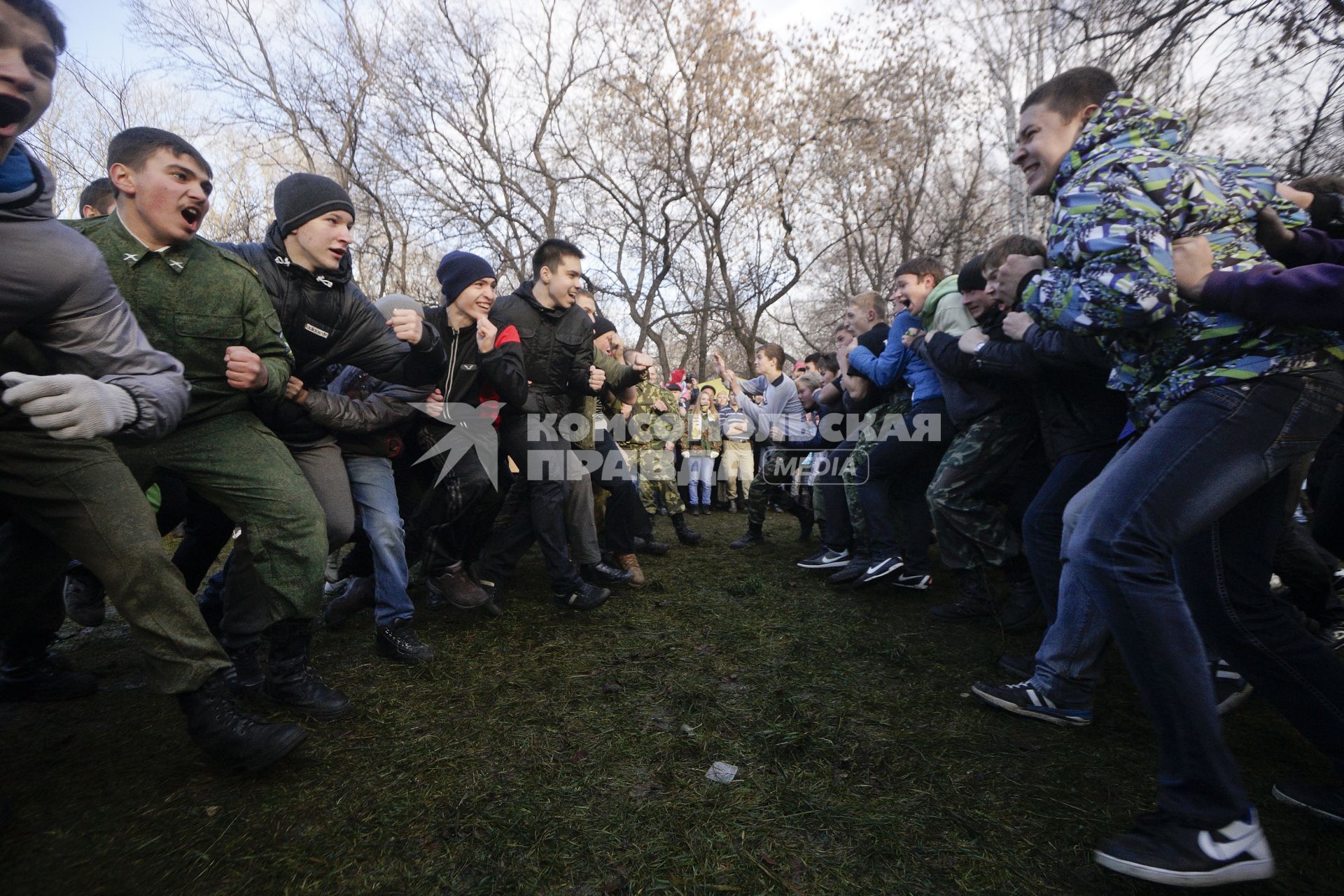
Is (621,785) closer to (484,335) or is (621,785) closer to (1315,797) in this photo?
(1315,797)

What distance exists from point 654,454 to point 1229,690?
199 inches

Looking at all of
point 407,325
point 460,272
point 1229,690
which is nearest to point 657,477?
point 460,272

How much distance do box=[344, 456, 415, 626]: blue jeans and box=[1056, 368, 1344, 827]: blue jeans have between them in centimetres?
285

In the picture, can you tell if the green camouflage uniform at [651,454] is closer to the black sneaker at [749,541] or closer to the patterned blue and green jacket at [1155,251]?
the black sneaker at [749,541]

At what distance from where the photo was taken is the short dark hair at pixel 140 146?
2.48 meters

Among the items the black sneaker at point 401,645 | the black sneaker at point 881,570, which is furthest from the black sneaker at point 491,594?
the black sneaker at point 881,570

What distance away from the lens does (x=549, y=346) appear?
4387 mm

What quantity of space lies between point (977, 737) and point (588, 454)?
3.03 meters

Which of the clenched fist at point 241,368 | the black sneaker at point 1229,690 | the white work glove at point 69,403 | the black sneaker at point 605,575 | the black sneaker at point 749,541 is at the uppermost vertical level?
the clenched fist at point 241,368

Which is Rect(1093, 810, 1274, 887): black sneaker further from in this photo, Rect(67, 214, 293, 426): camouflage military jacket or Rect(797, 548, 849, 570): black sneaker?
Rect(797, 548, 849, 570): black sneaker

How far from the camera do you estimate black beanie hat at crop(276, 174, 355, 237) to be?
9.96ft

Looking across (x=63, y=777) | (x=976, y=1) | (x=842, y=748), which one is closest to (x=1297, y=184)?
(x=842, y=748)

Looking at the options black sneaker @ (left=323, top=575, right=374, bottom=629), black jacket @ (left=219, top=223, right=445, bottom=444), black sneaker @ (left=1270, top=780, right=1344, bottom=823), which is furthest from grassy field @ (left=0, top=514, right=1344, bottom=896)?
black jacket @ (left=219, top=223, right=445, bottom=444)

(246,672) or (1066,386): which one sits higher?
(1066,386)
